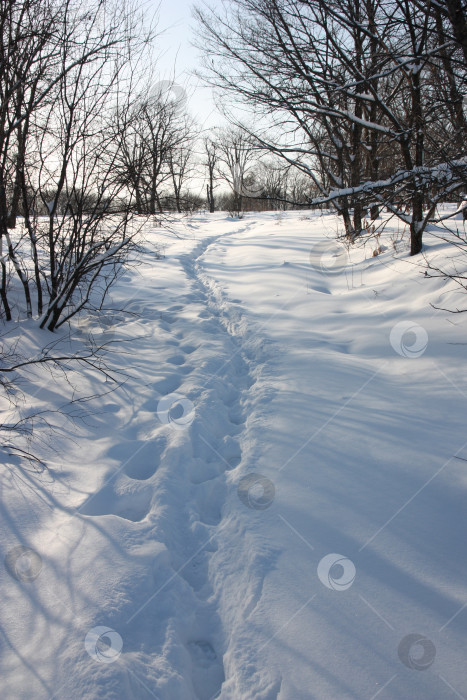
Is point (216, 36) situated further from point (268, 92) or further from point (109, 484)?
point (109, 484)

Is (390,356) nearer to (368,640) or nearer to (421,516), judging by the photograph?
(421,516)

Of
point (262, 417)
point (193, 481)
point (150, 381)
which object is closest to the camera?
point (193, 481)

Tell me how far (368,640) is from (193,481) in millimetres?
1293

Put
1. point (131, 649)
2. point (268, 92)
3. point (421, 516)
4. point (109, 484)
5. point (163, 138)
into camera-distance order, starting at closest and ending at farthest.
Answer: point (131, 649)
point (421, 516)
point (109, 484)
point (163, 138)
point (268, 92)

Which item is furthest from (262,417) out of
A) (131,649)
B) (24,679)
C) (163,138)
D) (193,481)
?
(163,138)

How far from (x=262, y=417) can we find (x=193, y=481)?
788mm

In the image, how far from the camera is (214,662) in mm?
1602

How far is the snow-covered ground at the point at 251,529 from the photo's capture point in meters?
1.48

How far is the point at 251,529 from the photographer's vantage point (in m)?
2.10

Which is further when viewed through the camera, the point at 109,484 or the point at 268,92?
the point at 268,92

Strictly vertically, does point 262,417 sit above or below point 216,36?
below

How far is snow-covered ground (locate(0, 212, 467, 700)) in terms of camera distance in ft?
4.84

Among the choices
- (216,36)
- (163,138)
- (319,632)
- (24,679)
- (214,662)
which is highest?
(216,36)

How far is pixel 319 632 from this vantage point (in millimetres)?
1585
